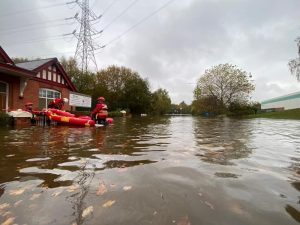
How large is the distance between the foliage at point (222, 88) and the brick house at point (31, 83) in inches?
1221

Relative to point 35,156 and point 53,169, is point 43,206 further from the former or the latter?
point 35,156

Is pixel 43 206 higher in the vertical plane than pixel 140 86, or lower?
lower

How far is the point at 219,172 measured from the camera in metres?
4.20

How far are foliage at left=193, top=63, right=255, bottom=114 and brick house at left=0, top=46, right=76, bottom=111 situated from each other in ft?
102

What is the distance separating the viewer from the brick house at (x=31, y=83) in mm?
18891

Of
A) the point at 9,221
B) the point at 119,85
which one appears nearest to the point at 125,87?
the point at 119,85

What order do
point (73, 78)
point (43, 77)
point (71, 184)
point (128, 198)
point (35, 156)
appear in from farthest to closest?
point (73, 78) → point (43, 77) → point (35, 156) → point (71, 184) → point (128, 198)

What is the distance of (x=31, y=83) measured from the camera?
877 inches

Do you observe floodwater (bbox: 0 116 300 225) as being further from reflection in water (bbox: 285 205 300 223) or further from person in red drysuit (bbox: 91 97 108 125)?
person in red drysuit (bbox: 91 97 108 125)

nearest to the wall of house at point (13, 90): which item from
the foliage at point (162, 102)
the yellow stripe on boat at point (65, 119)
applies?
the yellow stripe on boat at point (65, 119)

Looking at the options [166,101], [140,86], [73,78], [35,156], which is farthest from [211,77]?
[35,156]

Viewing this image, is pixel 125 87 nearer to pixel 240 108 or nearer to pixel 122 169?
pixel 240 108

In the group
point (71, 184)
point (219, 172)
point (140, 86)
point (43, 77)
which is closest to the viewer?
point (71, 184)

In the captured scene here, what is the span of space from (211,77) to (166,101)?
4424 cm
